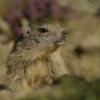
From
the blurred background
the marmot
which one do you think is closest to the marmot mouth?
the marmot

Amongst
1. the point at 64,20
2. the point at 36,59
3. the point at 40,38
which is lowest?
the point at 64,20

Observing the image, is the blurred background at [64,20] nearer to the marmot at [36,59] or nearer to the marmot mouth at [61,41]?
the marmot at [36,59]

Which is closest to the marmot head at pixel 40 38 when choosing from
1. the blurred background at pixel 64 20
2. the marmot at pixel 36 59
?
the marmot at pixel 36 59

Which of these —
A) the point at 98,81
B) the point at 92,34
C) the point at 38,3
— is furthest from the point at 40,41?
the point at 38,3

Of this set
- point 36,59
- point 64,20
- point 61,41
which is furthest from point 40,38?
point 64,20

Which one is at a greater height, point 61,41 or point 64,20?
point 61,41

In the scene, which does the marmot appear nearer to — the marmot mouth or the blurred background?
the marmot mouth

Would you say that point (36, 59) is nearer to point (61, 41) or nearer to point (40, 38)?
point (40, 38)

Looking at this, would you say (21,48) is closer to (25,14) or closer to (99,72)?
(99,72)
